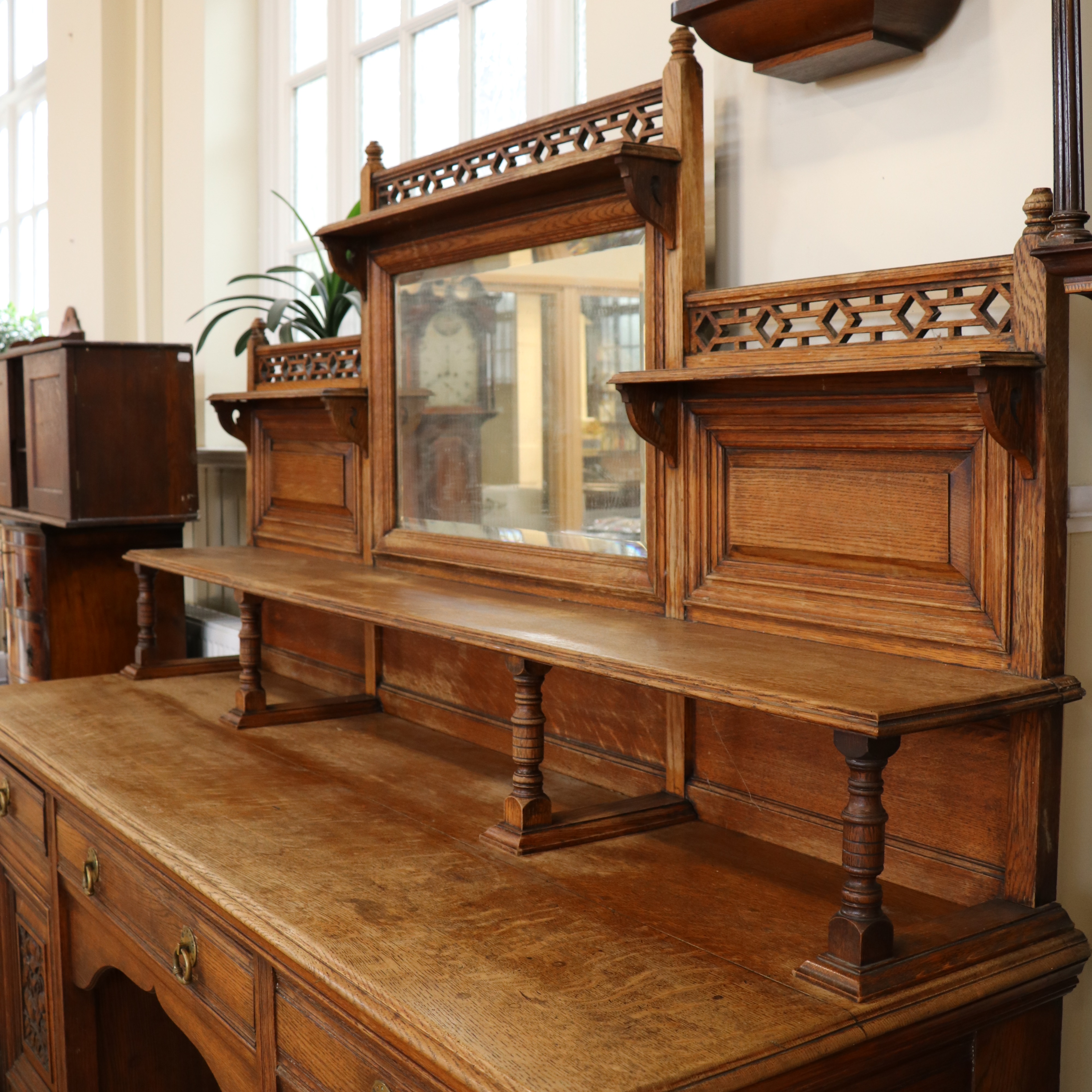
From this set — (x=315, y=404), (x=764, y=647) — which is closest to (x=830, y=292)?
(x=764, y=647)

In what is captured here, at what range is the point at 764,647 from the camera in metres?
1.63

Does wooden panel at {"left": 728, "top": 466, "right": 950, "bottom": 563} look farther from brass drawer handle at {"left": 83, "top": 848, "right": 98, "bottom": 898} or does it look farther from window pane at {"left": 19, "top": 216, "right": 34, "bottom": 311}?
window pane at {"left": 19, "top": 216, "right": 34, "bottom": 311}

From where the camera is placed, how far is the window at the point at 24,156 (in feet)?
18.7

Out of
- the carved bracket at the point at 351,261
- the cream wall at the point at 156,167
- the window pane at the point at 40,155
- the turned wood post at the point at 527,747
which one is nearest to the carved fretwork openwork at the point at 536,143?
the carved bracket at the point at 351,261

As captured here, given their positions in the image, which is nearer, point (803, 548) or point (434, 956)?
point (434, 956)

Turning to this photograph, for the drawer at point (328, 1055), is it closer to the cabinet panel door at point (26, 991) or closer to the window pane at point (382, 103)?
the cabinet panel door at point (26, 991)

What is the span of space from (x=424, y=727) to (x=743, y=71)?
56.5 inches

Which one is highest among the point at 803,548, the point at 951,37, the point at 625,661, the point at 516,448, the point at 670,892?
the point at 951,37

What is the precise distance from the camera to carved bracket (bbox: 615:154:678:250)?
1854 millimetres

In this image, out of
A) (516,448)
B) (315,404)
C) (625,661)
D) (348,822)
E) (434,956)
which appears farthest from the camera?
(315,404)

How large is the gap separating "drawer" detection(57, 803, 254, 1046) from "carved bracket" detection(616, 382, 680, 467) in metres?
0.96

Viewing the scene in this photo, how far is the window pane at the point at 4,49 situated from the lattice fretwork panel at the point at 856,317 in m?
5.52

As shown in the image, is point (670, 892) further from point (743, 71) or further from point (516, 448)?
point (743, 71)

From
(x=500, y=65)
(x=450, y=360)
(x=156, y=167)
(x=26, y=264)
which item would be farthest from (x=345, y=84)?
(x=26, y=264)
